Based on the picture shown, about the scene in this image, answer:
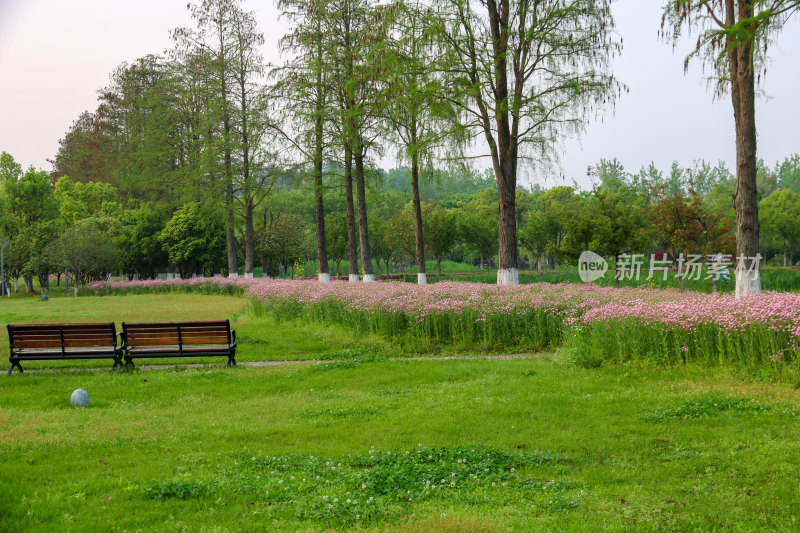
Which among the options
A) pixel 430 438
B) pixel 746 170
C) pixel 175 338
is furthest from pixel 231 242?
pixel 430 438

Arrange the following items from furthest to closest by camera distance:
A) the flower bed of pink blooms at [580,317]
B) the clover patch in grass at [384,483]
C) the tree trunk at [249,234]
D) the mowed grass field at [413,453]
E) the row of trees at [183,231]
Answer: the row of trees at [183,231] → the tree trunk at [249,234] → the flower bed of pink blooms at [580,317] → the clover patch in grass at [384,483] → the mowed grass field at [413,453]

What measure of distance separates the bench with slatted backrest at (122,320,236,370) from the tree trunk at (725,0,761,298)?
11.2 metres

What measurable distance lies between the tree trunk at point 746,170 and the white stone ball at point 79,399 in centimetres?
1290

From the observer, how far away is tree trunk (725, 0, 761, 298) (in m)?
12.6

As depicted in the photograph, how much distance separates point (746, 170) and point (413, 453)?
10881 millimetres

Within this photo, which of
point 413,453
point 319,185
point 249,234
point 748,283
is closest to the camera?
point 413,453

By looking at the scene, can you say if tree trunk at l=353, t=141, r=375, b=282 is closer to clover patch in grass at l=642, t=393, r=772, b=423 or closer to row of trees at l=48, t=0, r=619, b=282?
row of trees at l=48, t=0, r=619, b=282

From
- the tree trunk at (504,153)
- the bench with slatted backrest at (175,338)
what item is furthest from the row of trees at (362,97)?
the bench with slatted backrest at (175,338)

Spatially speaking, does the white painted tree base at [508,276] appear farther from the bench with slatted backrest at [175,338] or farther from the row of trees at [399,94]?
the bench with slatted backrest at [175,338]

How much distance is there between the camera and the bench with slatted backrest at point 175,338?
40.2 ft

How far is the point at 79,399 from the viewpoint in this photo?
9008mm

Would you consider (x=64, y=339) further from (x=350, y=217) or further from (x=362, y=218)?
(x=350, y=217)

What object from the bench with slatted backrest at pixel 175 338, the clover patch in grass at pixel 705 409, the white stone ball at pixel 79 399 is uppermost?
the bench with slatted backrest at pixel 175 338

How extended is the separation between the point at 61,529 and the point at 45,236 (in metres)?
56.8
